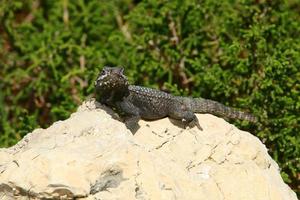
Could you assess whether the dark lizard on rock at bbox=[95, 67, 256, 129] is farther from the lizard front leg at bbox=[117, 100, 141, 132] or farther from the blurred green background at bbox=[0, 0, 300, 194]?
the blurred green background at bbox=[0, 0, 300, 194]

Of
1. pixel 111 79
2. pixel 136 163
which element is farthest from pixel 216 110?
pixel 136 163

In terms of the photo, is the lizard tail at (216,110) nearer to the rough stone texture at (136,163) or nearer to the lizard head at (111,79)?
the rough stone texture at (136,163)

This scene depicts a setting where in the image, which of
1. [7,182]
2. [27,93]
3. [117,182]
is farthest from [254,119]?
[27,93]

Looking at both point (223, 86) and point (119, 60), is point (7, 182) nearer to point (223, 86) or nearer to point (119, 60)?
point (223, 86)

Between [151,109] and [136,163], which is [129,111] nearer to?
[151,109]

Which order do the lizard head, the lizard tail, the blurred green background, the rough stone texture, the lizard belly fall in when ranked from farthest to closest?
the blurred green background, the lizard tail, the lizard belly, the lizard head, the rough stone texture

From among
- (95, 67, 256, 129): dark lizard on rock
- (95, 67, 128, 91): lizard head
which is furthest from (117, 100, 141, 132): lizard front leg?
(95, 67, 128, 91): lizard head
